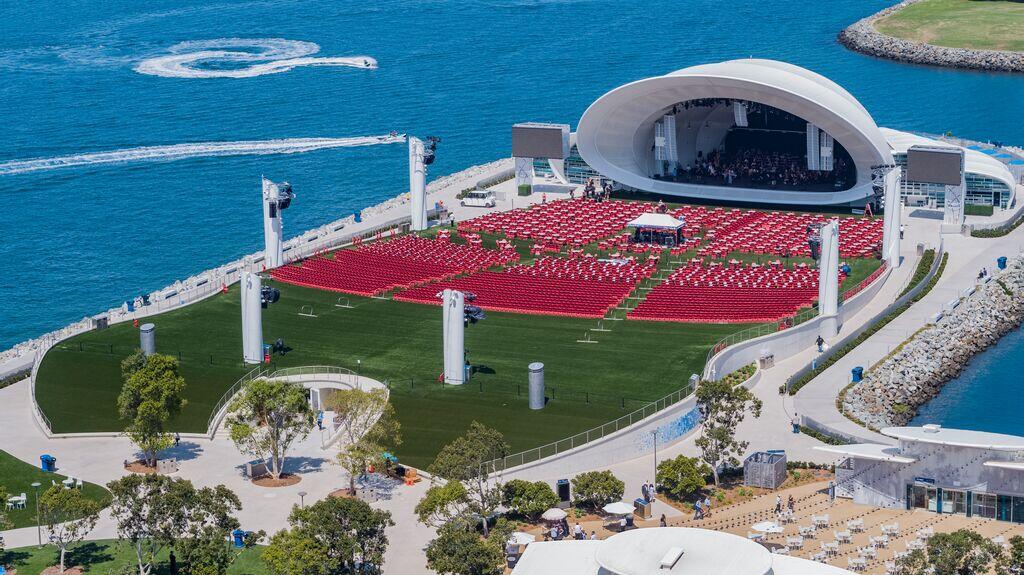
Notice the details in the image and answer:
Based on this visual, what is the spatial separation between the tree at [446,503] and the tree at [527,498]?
2145 millimetres

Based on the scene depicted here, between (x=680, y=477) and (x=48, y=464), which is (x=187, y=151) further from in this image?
(x=680, y=477)

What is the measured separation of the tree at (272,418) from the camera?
65.0m

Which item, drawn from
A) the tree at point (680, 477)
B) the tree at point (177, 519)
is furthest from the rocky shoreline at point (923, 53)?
the tree at point (177, 519)

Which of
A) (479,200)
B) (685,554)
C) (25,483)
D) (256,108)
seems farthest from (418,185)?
(685,554)

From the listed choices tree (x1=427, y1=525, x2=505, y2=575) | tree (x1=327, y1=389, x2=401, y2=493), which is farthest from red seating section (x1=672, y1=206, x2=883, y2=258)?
tree (x1=427, y1=525, x2=505, y2=575)

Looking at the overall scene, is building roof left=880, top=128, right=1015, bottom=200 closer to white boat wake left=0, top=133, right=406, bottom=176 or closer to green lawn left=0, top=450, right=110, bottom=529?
white boat wake left=0, top=133, right=406, bottom=176

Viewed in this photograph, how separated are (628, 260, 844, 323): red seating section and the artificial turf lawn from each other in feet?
4.80

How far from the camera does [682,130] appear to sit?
378ft

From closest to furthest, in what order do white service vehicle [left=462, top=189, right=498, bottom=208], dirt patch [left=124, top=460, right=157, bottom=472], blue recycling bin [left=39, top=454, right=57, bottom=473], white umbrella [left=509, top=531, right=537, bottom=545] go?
1. white umbrella [left=509, top=531, right=537, bottom=545]
2. dirt patch [left=124, top=460, right=157, bottom=472]
3. blue recycling bin [left=39, top=454, right=57, bottom=473]
4. white service vehicle [left=462, top=189, right=498, bottom=208]

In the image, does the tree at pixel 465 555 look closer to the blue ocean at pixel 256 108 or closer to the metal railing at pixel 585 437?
the metal railing at pixel 585 437

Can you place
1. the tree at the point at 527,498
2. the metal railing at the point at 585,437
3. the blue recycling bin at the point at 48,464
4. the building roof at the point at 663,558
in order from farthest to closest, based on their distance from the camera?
the blue recycling bin at the point at 48,464 → the metal railing at the point at 585,437 → the tree at the point at 527,498 → the building roof at the point at 663,558

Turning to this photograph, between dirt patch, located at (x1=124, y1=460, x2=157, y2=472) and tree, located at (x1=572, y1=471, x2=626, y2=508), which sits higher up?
tree, located at (x1=572, y1=471, x2=626, y2=508)

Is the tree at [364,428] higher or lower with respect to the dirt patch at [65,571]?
→ higher

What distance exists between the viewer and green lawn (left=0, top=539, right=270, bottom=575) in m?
56.4
